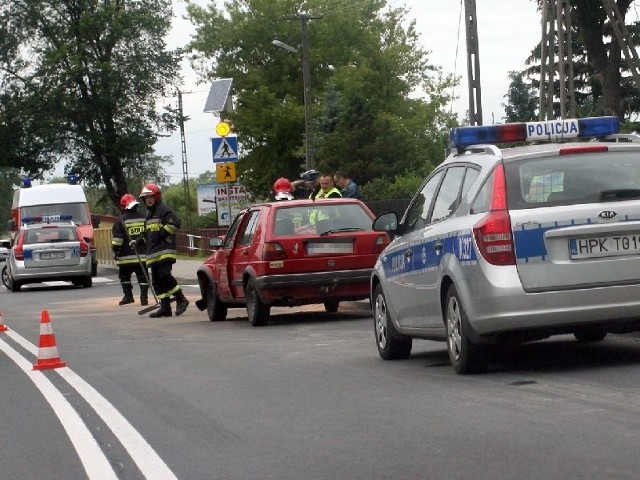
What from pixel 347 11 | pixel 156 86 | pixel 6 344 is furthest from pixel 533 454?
pixel 347 11

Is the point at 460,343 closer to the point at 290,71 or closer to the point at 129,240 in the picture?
the point at 129,240

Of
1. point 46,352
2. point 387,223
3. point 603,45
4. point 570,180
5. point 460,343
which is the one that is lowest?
point 46,352

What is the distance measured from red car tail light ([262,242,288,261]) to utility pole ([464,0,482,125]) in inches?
428

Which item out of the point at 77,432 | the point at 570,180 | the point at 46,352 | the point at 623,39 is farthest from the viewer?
the point at 623,39

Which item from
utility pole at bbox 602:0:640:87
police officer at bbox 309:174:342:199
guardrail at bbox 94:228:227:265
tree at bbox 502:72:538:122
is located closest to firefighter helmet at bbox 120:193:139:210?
police officer at bbox 309:174:342:199

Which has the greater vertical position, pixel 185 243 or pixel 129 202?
pixel 129 202

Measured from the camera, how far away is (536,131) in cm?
1138

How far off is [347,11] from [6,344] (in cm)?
6365

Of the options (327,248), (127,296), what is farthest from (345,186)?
(127,296)

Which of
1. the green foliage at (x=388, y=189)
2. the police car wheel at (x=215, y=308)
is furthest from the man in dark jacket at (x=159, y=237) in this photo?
the green foliage at (x=388, y=189)

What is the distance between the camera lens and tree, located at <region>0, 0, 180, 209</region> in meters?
70.3

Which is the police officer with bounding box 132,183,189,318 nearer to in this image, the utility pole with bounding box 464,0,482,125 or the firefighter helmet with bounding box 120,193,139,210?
the firefighter helmet with bounding box 120,193,139,210

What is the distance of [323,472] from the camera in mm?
6969

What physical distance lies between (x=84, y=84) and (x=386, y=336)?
6031 centimetres
